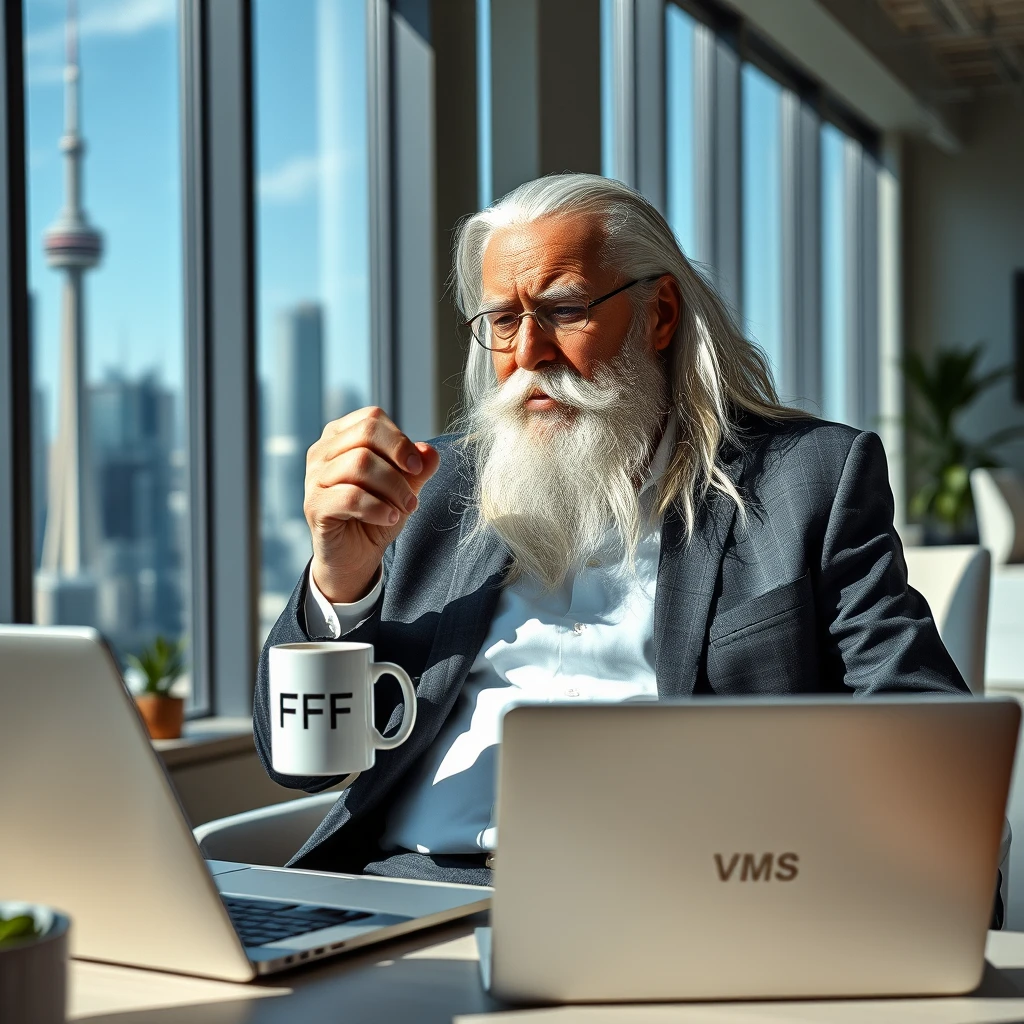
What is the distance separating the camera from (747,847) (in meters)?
0.80

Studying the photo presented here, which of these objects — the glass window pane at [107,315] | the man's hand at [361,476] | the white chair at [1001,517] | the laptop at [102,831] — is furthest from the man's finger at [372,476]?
the white chair at [1001,517]

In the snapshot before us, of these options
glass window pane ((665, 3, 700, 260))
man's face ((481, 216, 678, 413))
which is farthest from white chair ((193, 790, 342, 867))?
glass window pane ((665, 3, 700, 260))

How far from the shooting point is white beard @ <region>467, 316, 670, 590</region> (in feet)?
5.59

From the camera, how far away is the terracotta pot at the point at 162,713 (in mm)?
2910

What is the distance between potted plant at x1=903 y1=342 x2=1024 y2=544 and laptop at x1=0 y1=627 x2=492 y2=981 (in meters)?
8.83

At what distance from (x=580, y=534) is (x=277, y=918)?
0.79 meters

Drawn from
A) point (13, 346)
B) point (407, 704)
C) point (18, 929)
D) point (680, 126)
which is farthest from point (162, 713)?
point (680, 126)

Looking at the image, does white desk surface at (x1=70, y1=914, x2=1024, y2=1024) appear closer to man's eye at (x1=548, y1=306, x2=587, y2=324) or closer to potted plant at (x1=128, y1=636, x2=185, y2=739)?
man's eye at (x1=548, y1=306, x2=587, y2=324)

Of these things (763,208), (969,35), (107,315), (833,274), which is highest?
(969,35)

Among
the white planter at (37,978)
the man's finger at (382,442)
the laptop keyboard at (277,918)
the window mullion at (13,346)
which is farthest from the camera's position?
the window mullion at (13,346)

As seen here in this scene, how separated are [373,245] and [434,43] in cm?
59

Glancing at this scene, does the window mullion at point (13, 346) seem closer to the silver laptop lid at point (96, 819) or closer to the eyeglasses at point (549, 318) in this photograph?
the eyeglasses at point (549, 318)

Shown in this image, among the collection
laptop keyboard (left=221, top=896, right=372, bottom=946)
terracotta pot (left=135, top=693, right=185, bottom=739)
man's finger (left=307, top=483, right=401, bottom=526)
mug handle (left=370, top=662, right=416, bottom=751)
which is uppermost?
man's finger (left=307, top=483, right=401, bottom=526)

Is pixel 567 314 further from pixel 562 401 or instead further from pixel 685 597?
pixel 685 597
